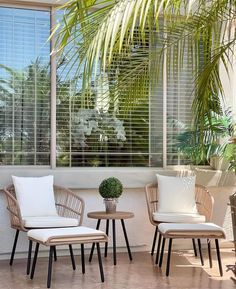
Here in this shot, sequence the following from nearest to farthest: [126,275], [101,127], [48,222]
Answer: [126,275] → [48,222] → [101,127]

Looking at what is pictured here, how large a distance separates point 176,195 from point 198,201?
0.36 metres

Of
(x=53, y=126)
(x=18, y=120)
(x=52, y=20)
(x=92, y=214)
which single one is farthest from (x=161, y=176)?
(x=52, y=20)

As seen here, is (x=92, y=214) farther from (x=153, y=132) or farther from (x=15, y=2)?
(x=15, y=2)

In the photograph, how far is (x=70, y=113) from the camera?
6070mm

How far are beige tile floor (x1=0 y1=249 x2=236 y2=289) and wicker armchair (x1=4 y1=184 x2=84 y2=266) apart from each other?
1.44 ft

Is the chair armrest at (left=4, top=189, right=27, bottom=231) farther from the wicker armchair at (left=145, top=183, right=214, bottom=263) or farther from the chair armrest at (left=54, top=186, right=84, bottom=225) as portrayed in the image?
the wicker armchair at (left=145, top=183, right=214, bottom=263)

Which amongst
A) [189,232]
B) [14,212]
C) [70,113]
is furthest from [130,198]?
[14,212]

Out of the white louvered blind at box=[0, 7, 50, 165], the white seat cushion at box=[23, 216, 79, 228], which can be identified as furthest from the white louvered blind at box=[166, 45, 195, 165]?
the white seat cushion at box=[23, 216, 79, 228]

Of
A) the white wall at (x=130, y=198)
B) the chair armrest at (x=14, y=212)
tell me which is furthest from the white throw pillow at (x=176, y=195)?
the chair armrest at (x=14, y=212)

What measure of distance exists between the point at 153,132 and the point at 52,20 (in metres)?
1.81

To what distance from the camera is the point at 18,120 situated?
5859 millimetres

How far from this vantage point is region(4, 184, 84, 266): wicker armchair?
5.10 m

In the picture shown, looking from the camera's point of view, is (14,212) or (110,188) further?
(110,188)

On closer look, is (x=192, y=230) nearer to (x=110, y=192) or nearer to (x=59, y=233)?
(x=110, y=192)
